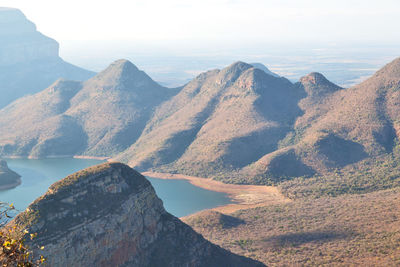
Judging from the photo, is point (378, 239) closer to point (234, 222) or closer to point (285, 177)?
point (234, 222)

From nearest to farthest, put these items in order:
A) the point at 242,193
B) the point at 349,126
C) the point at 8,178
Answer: the point at 242,193, the point at 8,178, the point at 349,126

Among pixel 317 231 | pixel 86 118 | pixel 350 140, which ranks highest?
pixel 350 140

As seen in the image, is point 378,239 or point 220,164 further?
point 220,164

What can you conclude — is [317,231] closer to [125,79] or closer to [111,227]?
[111,227]

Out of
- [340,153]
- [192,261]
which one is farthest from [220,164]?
[192,261]

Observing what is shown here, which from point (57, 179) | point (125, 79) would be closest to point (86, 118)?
point (125, 79)

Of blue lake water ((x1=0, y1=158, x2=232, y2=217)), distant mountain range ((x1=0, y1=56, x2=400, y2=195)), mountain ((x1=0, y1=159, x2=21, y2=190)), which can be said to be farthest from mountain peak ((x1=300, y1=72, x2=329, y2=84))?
mountain ((x1=0, y1=159, x2=21, y2=190))

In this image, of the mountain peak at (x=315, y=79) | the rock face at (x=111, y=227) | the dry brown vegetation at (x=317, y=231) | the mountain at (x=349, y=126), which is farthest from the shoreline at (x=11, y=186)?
the mountain peak at (x=315, y=79)
